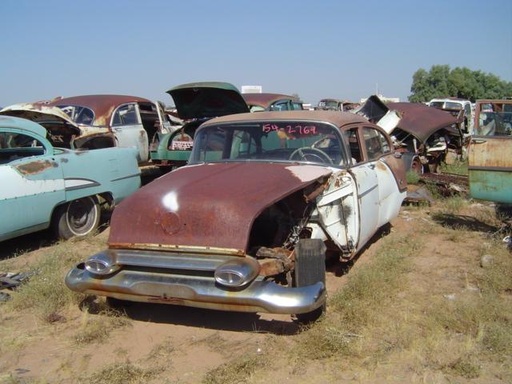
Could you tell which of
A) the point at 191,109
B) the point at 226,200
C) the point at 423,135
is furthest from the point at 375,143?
the point at 423,135

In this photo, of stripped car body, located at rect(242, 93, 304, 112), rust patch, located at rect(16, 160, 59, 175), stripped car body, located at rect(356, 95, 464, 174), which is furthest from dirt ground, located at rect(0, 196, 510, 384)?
stripped car body, located at rect(242, 93, 304, 112)

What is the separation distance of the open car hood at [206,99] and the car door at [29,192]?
2758 millimetres

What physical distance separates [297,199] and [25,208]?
3.42m

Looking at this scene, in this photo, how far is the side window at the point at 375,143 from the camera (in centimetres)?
588

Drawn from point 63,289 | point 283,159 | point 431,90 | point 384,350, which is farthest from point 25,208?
point 431,90

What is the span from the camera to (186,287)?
362 centimetres

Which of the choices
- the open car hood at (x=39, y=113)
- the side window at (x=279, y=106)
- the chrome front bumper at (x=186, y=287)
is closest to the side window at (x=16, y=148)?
the open car hood at (x=39, y=113)

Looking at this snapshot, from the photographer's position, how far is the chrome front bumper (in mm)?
3488

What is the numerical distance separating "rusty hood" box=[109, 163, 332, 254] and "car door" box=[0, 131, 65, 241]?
227 cm

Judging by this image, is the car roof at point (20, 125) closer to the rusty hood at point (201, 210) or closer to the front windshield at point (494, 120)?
the rusty hood at point (201, 210)

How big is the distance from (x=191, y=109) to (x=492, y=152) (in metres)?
5.10

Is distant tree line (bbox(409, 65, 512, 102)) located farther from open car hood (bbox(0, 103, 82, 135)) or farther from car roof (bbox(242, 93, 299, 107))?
open car hood (bbox(0, 103, 82, 135))

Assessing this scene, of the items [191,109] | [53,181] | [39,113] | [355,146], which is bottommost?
[53,181]

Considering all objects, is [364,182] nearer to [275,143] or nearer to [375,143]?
[275,143]
